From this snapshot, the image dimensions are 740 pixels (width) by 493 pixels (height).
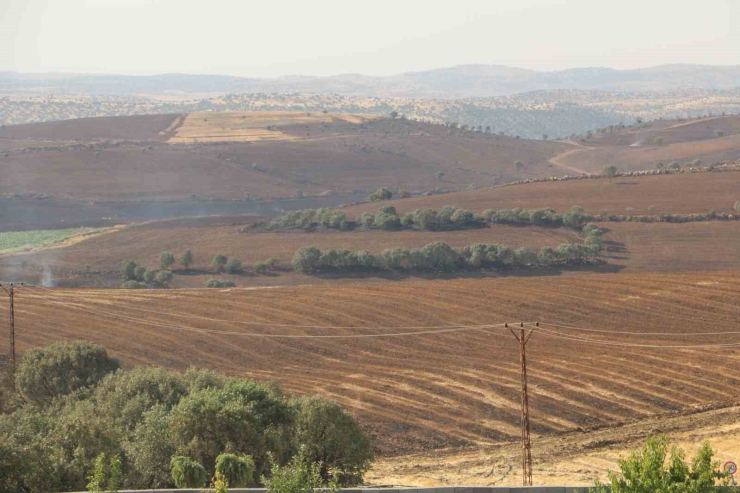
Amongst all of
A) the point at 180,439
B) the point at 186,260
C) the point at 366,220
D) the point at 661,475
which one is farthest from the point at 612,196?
the point at 661,475

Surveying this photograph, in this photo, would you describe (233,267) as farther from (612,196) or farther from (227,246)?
(612,196)

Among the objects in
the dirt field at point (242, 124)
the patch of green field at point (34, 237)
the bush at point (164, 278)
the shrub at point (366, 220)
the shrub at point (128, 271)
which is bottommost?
the patch of green field at point (34, 237)

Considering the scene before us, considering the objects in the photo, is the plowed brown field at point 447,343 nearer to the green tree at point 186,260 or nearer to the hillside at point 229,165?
the green tree at point 186,260

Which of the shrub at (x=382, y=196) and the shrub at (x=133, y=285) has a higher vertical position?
the shrub at (x=382, y=196)

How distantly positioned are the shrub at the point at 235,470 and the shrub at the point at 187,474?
0.41 metres

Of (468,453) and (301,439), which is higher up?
(301,439)

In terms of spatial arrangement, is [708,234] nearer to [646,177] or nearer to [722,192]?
[722,192]

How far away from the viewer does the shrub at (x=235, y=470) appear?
19.6m

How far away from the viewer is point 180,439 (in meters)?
22.6

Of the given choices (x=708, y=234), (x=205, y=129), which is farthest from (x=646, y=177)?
(x=205, y=129)

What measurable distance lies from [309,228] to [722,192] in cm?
3164

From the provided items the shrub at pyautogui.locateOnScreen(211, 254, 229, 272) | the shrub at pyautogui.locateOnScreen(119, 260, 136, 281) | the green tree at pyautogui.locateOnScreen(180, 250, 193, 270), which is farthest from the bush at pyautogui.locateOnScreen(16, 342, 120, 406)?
the green tree at pyautogui.locateOnScreen(180, 250, 193, 270)

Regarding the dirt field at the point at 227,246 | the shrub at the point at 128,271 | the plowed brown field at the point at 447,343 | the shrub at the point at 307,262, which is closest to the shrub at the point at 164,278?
the dirt field at the point at 227,246

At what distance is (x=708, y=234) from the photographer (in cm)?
6334
